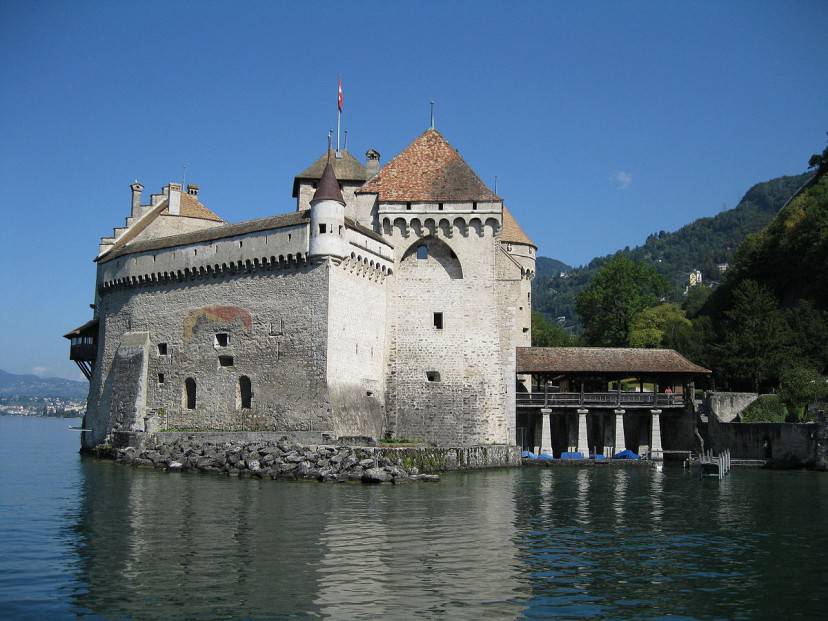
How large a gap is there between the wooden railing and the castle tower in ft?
37.9

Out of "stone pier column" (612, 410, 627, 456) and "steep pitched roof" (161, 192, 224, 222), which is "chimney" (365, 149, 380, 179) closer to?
"steep pitched roof" (161, 192, 224, 222)

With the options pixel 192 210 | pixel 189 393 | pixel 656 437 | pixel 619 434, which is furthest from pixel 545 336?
pixel 189 393

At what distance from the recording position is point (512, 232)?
168 ft

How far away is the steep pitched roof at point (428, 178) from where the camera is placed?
3644 centimetres

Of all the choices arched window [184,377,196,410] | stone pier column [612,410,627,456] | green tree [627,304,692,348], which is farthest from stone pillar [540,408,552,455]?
green tree [627,304,692,348]

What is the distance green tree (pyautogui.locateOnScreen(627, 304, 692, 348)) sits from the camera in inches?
2426

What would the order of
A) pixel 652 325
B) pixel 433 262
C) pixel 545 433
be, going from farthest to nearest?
pixel 652 325 → pixel 545 433 → pixel 433 262

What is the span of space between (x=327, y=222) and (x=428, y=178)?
653 centimetres

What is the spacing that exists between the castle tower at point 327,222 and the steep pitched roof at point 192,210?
1319 cm

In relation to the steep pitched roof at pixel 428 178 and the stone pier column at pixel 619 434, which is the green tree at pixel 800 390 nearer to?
the stone pier column at pixel 619 434

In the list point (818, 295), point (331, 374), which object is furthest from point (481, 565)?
point (818, 295)

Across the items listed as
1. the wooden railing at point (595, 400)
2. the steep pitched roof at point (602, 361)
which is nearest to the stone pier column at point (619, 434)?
the wooden railing at point (595, 400)

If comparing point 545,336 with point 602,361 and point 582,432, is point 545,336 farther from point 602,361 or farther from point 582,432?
point 582,432

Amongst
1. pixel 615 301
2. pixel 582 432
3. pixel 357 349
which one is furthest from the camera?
pixel 615 301
